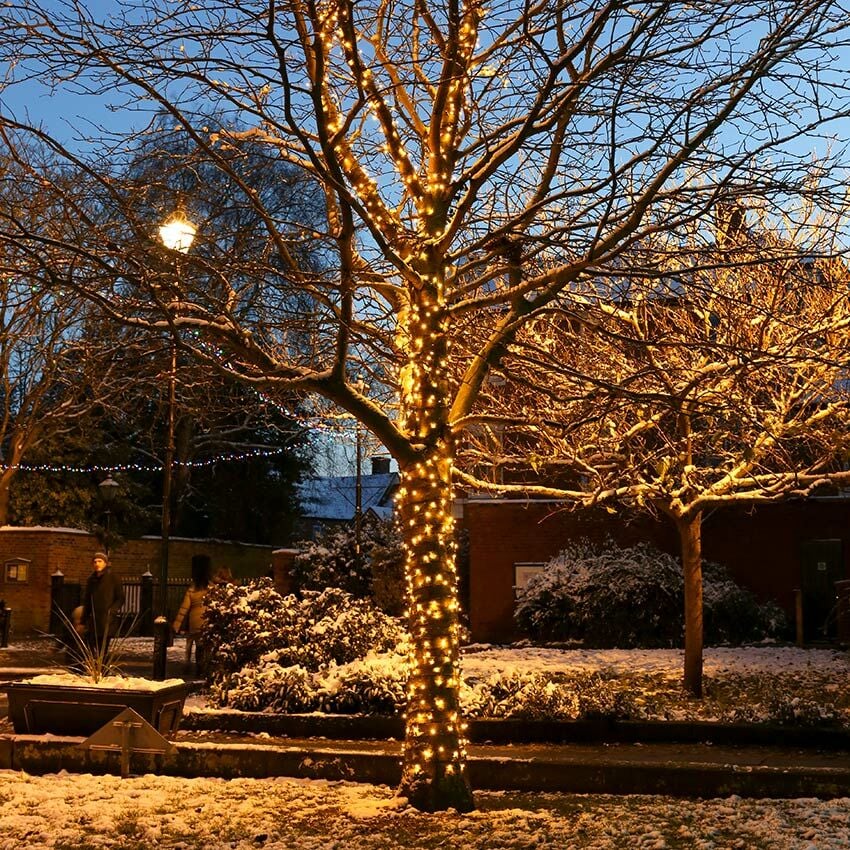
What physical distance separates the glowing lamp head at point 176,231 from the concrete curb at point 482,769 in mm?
4903

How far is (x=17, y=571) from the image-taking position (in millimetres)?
27750

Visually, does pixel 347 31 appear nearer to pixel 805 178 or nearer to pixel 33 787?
pixel 805 178

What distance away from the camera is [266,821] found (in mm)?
8070

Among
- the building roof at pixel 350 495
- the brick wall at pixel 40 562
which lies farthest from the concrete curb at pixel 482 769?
the building roof at pixel 350 495

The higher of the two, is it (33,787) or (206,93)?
(206,93)

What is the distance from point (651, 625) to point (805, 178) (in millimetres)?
12152

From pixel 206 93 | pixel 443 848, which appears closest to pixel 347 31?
pixel 206 93

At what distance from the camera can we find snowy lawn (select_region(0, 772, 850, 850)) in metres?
7.32

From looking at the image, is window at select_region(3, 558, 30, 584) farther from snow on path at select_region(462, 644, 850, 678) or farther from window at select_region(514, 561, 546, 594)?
snow on path at select_region(462, 644, 850, 678)

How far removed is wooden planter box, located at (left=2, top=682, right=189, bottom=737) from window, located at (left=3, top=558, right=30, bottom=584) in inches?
723

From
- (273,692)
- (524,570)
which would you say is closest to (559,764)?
(273,692)

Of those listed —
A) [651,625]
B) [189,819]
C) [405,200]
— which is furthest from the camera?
[651,625]

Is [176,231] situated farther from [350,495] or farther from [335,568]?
[350,495]

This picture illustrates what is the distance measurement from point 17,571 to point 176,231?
19.8m
